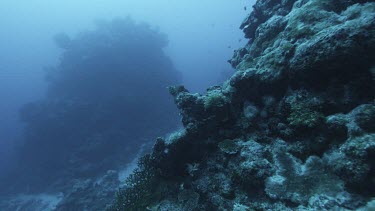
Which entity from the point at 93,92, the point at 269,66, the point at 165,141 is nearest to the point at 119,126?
the point at 93,92

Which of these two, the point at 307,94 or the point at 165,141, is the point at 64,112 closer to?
the point at 165,141

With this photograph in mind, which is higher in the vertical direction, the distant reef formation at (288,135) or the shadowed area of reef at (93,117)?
the shadowed area of reef at (93,117)

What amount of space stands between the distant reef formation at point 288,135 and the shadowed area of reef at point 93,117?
13510mm

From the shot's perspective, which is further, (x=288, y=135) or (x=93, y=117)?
(x=93, y=117)

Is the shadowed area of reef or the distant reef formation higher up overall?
the shadowed area of reef

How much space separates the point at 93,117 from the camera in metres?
27.4

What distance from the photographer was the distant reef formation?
4.88 meters

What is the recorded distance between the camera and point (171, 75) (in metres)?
36.2

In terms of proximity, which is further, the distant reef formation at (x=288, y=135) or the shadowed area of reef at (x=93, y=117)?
the shadowed area of reef at (x=93, y=117)

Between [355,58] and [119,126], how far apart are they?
24.5 meters

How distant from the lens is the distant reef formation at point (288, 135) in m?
4.88

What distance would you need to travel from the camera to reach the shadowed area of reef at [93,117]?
2384 cm

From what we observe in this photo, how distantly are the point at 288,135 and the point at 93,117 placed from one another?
80.4 ft

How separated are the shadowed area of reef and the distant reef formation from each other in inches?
532
